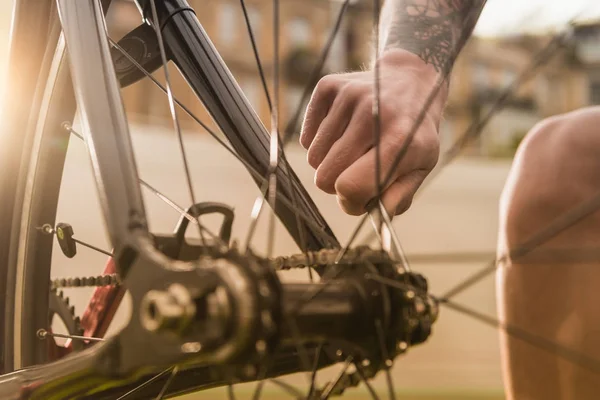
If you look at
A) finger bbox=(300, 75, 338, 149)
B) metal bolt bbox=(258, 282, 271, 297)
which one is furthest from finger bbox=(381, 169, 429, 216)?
metal bolt bbox=(258, 282, 271, 297)

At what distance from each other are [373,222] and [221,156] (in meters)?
4.21

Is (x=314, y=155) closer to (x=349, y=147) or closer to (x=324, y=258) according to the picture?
(x=349, y=147)

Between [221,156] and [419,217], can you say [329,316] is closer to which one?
[221,156]

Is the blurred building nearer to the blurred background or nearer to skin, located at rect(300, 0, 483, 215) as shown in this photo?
the blurred background

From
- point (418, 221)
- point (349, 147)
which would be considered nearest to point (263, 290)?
point (349, 147)

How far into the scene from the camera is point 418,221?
5.09m

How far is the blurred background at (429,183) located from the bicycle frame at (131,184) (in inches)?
4.2

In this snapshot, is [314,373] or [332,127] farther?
[332,127]

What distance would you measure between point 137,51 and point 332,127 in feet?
0.93

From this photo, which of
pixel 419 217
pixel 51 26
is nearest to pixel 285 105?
pixel 419 217

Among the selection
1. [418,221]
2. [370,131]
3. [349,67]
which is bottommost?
[418,221]

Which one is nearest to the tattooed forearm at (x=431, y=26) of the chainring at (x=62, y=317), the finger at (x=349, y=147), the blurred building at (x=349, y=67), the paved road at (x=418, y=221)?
the finger at (x=349, y=147)

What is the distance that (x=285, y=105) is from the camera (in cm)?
872

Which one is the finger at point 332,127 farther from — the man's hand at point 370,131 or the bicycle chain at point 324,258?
the bicycle chain at point 324,258
